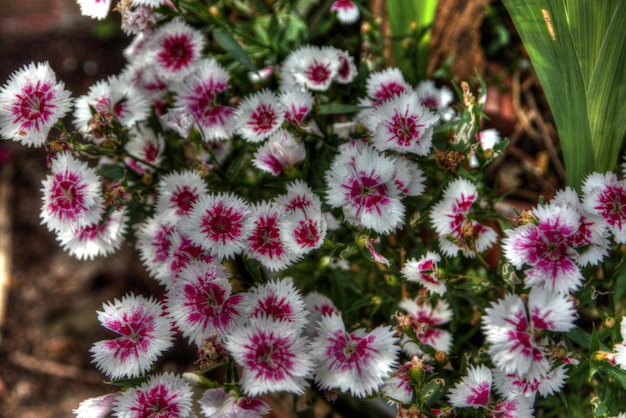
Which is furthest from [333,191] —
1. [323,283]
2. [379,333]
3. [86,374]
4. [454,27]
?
[86,374]

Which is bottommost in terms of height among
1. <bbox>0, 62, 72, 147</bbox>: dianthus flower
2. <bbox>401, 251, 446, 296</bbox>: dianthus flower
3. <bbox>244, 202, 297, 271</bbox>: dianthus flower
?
<bbox>401, 251, 446, 296</bbox>: dianthus flower

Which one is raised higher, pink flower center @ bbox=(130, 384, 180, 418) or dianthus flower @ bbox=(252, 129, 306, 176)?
dianthus flower @ bbox=(252, 129, 306, 176)

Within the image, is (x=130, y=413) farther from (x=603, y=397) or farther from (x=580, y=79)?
(x=580, y=79)

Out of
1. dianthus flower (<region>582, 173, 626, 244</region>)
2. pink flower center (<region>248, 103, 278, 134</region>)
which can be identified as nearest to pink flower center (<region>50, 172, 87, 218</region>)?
pink flower center (<region>248, 103, 278, 134</region>)

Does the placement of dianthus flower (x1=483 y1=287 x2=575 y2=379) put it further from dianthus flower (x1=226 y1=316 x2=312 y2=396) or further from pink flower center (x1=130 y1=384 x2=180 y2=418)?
pink flower center (x1=130 y1=384 x2=180 y2=418)

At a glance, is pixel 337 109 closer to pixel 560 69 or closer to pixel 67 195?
pixel 560 69

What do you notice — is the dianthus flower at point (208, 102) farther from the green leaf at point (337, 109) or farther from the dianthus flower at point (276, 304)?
the dianthus flower at point (276, 304)
